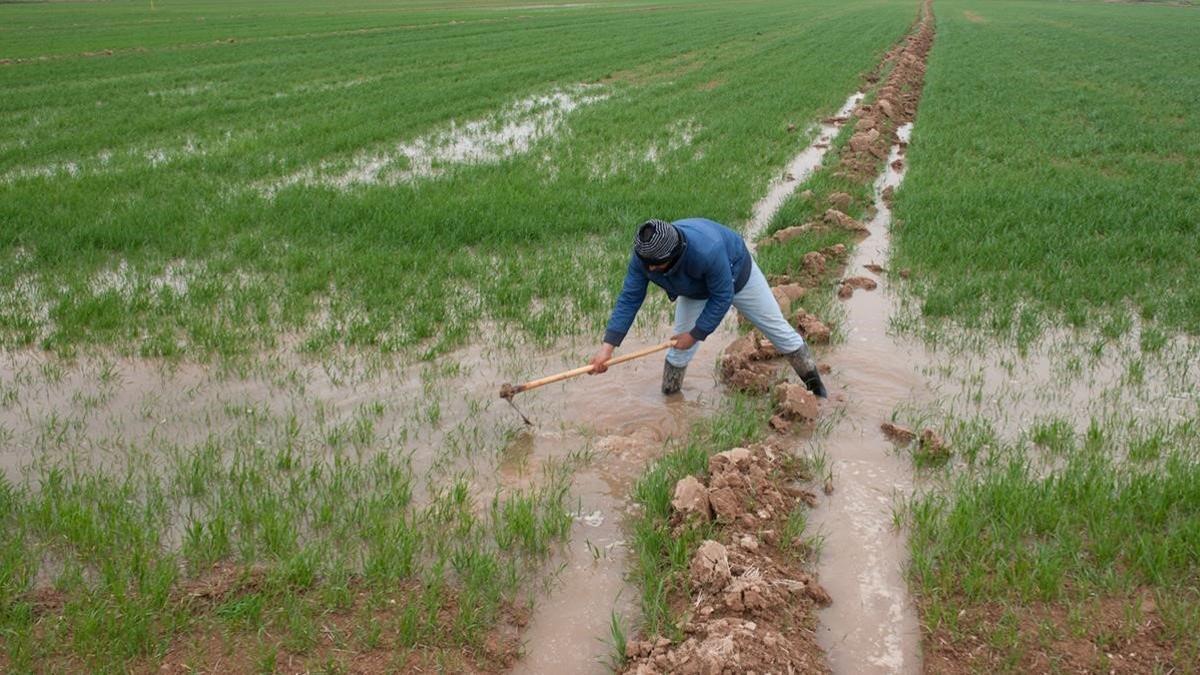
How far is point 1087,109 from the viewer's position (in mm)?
16844

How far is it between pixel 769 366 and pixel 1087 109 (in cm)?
1389

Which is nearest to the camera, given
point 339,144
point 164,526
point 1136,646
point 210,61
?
point 1136,646

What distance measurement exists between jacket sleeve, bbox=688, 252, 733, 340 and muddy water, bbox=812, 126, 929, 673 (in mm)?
934

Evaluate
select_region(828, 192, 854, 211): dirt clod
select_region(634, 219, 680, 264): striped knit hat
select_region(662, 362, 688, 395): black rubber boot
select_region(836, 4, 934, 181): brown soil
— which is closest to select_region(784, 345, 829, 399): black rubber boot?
select_region(662, 362, 688, 395): black rubber boot

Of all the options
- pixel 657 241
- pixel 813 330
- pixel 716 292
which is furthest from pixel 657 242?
pixel 813 330

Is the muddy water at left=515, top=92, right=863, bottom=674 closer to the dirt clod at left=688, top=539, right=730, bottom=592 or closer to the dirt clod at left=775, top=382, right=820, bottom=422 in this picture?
the dirt clod at left=688, top=539, right=730, bottom=592

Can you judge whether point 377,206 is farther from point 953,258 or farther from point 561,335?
point 953,258

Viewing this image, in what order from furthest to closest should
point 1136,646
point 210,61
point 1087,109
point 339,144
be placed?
point 210,61 → point 1087,109 → point 339,144 → point 1136,646

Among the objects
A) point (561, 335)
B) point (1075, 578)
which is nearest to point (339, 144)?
point (561, 335)

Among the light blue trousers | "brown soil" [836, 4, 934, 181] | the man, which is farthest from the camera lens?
"brown soil" [836, 4, 934, 181]

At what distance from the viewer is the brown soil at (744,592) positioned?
10.5 feet

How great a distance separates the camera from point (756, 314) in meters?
5.55

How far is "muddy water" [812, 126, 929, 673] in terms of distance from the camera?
3500 mm

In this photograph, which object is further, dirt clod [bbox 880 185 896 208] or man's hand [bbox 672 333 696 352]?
dirt clod [bbox 880 185 896 208]
